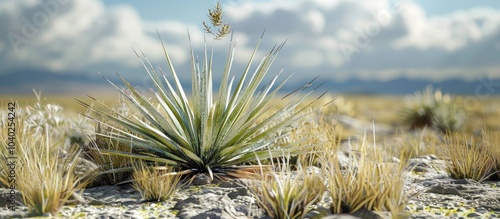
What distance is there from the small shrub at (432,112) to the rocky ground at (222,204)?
12.4 meters

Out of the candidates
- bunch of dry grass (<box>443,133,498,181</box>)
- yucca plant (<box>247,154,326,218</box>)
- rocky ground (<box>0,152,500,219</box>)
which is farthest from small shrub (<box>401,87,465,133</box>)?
yucca plant (<box>247,154,326,218</box>)

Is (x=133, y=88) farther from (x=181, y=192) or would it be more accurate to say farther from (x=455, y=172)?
(x=455, y=172)

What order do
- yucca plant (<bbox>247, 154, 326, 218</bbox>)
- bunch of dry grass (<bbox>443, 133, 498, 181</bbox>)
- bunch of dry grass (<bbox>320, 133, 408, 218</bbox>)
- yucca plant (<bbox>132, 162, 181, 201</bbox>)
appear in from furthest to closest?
bunch of dry grass (<bbox>443, 133, 498, 181</bbox>) < yucca plant (<bbox>132, 162, 181, 201</bbox>) < bunch of dry grass (<bbox>320, 133, 408, 218</bbox>) < yucca plant (<bbox>247, 154, 326, 218</bbox>)

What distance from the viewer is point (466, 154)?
7074 millimetres

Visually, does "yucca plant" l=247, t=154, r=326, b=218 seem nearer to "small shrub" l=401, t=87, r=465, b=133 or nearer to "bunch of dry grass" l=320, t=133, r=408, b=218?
"bunch of dry grass" l=320, t=133, r=408, b=218

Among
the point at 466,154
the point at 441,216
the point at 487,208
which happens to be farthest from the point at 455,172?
the point at 441,216

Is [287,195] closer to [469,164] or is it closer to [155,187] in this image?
[155,187]

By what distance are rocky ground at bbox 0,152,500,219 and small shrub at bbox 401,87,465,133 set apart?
40.6ft

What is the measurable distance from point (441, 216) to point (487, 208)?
28.3 inches

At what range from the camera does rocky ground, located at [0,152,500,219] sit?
16.6 ft

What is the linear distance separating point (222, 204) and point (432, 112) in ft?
48.7

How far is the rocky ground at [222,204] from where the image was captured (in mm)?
5059

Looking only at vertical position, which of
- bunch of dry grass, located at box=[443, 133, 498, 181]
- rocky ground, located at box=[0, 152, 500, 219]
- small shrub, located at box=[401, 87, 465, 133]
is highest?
small shrub, located at box=[401, 87, 465, 133]

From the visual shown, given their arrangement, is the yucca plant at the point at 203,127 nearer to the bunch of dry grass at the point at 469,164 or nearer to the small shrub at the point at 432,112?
the bunch of dry grass at the point at 469,164
